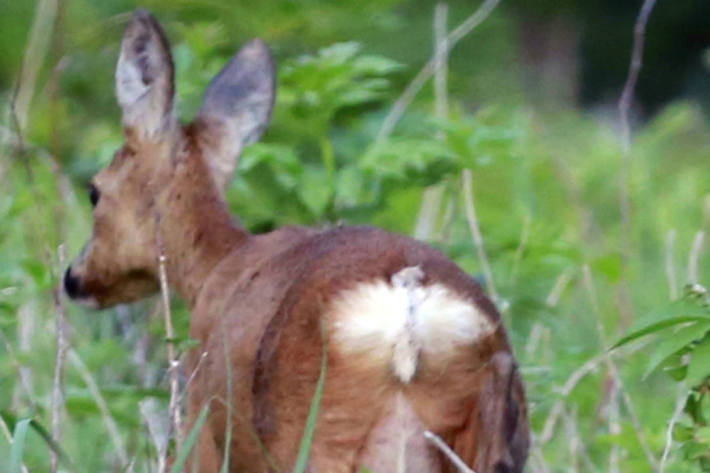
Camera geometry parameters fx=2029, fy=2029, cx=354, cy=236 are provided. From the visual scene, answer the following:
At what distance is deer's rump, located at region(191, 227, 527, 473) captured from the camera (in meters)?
5.24

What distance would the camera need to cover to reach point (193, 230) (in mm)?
6773

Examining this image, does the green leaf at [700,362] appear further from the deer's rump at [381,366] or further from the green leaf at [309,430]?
the green leaf at [309,430]

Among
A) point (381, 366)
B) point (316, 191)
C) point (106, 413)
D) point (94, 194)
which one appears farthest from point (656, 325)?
point (94, 194)

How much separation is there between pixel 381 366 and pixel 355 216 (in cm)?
218

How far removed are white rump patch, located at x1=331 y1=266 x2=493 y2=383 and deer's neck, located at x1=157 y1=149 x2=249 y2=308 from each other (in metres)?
1.38

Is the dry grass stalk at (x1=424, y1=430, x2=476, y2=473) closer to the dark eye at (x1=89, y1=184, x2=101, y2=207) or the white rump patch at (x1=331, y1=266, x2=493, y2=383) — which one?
the white rump patch at (x1=331, y1=266, x2=493, y2=383)

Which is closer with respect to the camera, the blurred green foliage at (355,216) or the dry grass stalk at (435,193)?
the blurred green foliage at (355,216)

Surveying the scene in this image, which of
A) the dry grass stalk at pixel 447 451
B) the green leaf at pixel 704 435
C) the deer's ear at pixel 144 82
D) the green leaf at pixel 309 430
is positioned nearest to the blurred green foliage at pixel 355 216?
the green leaf at pixel 704 435

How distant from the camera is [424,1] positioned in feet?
47.2

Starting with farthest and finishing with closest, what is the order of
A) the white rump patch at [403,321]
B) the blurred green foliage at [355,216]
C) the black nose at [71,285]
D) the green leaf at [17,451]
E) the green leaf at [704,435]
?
the black nose at [71,285] < the blurred green foliage at [355,216] < the white rump patch at [403,321] < the green leaf at [704,435] < the green leaf at [17,451]

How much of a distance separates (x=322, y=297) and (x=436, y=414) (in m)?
0.44

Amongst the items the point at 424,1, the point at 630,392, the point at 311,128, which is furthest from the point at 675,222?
the point at 424,1

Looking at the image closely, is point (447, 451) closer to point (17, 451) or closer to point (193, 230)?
point (17, 451)

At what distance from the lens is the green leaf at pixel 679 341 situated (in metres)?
4.87
